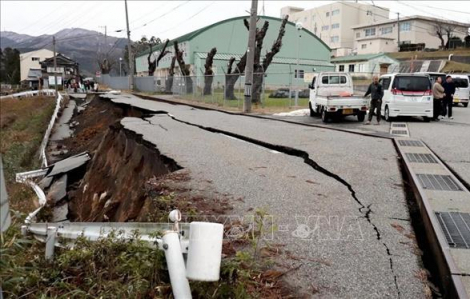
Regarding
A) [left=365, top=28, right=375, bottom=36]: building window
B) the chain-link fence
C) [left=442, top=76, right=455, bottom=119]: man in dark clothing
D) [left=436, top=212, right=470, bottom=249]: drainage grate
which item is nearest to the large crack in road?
[left=436, top=212, right=470, bottom=249]: drainage grate

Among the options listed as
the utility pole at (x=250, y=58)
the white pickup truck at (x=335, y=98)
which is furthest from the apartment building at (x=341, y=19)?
the white pickup truck at (x=335, y=98)

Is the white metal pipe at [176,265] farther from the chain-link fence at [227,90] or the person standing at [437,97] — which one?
the chain-link fence at [227,90]

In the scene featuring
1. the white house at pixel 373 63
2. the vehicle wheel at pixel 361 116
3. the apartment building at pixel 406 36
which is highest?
the apartment building at pixel 406 36

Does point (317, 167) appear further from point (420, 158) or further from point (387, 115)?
point (387, 115)

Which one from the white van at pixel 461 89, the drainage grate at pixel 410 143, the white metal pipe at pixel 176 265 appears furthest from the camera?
the white van at pixel 461 89

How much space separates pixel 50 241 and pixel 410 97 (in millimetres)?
15589

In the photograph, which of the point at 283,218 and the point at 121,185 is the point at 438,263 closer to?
the point at 283,218

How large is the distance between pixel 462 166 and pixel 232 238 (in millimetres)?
5931

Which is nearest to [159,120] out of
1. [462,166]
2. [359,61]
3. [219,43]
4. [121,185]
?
[121,185]

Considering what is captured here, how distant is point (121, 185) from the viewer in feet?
31.6

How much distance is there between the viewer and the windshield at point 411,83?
16688 mm

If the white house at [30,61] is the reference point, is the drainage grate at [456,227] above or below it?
below

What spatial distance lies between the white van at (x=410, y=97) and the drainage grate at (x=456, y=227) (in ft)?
40.1

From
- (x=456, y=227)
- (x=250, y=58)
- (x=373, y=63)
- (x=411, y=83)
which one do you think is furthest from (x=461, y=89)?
(x=373, y=63)
